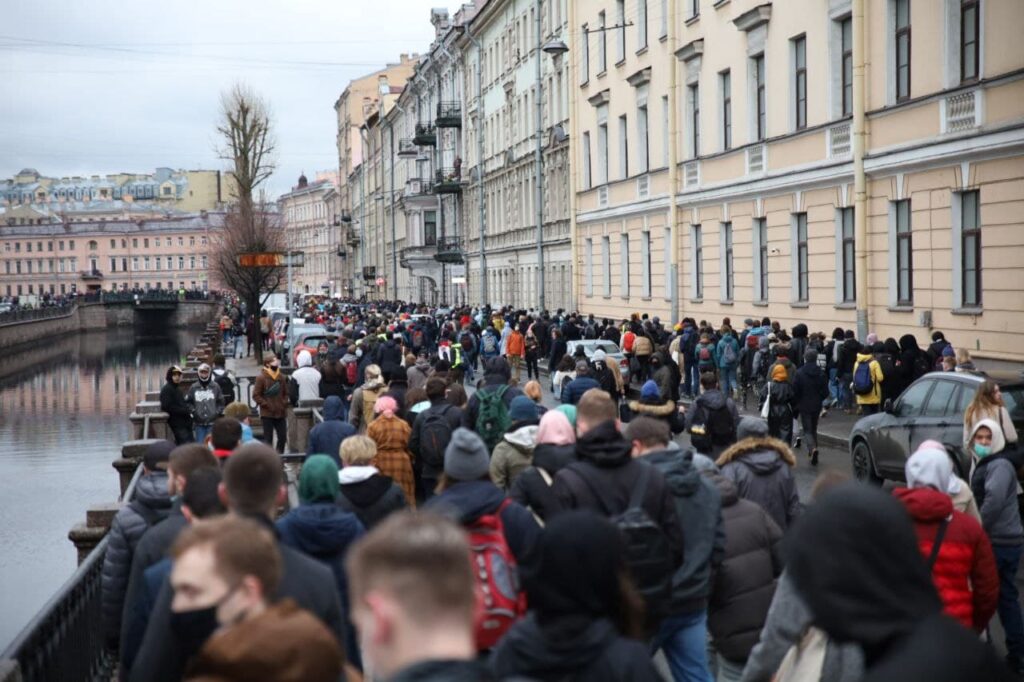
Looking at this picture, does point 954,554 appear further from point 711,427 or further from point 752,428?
point 711,427

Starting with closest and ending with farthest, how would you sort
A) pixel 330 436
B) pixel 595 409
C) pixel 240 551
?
pixel 240 551, pixel 595 409, pixel 330 436

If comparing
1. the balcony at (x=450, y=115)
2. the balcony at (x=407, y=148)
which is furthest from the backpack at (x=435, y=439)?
the balcony at (x=407, y=148)

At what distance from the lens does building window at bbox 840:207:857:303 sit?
1044 inches

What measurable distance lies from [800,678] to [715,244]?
2928 cm

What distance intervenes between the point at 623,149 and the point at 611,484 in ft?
119

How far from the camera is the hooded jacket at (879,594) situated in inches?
110

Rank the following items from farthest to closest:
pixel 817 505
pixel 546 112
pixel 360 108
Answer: pixel 360 108, pixel 546 112, pixel 817 505

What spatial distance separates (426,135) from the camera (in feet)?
257

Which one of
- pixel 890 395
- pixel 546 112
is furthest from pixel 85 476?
pixel 546 112

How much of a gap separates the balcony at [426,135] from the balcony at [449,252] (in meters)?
7.28

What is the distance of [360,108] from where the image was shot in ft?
422

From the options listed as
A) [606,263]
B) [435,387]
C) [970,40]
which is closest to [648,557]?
[435,387]

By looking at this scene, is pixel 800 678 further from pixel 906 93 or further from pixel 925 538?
pixel 906 93

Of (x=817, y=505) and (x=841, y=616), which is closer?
(x=841, y=616)
